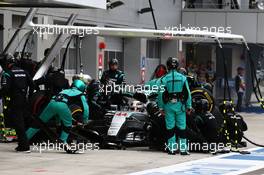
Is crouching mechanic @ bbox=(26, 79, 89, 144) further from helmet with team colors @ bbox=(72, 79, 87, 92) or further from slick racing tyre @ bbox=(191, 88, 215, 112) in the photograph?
slick racing tyre @ bbox=(191, 88, 215, 112)

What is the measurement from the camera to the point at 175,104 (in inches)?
646

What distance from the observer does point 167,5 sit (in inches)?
1291

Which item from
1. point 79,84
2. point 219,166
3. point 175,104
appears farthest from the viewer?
point 79,84

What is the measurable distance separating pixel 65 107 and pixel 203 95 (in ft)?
11.3

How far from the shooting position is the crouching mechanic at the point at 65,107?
16.2 metres

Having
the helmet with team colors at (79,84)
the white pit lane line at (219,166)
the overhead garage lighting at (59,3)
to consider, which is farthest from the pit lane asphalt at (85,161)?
the overhead garage lighting at (59,3)

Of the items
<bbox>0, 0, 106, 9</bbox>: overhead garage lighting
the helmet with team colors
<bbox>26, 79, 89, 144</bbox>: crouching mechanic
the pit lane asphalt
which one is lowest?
the pit lane asphalt

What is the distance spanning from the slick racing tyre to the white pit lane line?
4.86ft

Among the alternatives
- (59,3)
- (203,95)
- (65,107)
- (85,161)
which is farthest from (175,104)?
(59,3)

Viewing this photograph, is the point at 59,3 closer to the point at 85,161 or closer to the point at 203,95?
the point at 85,161

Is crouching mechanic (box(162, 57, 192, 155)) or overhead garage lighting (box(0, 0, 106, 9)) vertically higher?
overhead garage lighting (box(0, 0, 106, 9))

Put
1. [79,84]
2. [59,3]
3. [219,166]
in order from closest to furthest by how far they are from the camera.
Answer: [219,166] → [59,3] → [79,84]

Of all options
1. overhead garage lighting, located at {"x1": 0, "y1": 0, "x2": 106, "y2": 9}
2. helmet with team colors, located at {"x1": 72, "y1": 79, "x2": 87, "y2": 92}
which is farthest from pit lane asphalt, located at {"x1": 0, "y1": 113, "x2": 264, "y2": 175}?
overhead garage lighting, located at {"x1": 0, "y1": 0, "x2": 106, "y2": 9}

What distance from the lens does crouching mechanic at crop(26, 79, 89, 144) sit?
53.2 feet
